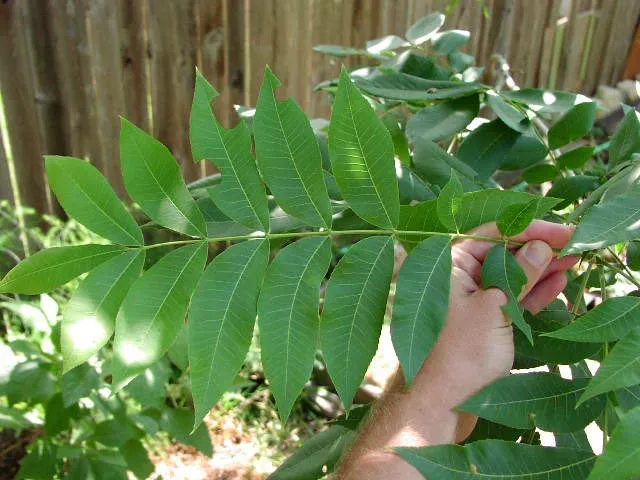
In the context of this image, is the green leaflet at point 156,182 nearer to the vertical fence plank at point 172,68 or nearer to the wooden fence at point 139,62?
the wooden fence at point 139,62

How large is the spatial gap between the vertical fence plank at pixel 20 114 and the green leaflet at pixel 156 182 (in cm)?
229

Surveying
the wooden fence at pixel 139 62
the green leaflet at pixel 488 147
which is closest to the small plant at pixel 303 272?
the green leaflet at pixel 488 147

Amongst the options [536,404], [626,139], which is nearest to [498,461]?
[536,404]

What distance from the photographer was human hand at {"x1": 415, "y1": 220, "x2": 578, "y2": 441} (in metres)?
1.15

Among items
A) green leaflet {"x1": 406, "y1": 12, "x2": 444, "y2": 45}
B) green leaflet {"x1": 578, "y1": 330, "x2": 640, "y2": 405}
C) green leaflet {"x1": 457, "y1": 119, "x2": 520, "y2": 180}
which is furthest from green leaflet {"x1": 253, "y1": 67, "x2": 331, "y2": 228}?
green leaflet {"x1": 406, "y1": 12, "x2": 444, "y2": 45}

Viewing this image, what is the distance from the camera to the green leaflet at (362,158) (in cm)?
101

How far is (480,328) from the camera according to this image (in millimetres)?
1165

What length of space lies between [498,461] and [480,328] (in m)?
0.32

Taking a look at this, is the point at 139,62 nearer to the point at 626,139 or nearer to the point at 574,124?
the point at 574,124

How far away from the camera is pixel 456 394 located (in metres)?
1.16

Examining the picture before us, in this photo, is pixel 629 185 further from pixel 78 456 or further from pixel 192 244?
pixel 78 456

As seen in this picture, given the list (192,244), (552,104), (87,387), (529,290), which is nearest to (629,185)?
(529,290)

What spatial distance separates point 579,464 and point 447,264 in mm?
320

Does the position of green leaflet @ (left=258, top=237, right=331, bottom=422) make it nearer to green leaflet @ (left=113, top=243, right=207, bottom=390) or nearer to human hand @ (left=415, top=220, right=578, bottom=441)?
green leaflet @ (left=113, top=243, right=207, bottom=390)
